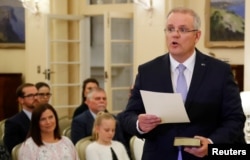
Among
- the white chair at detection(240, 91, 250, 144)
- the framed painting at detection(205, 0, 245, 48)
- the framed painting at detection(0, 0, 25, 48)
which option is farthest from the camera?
the framed painting at detection(0, 0, 25, 48)

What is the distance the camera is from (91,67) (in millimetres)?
9320

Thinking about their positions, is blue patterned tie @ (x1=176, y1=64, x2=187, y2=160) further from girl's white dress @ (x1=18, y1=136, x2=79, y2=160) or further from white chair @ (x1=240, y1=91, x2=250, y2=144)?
white chair @ (x1=240, y1=91, x2=250, y2=144)

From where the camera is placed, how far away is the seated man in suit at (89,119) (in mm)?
4738

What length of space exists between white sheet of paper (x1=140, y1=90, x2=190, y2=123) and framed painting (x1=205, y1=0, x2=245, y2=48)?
16.3ft

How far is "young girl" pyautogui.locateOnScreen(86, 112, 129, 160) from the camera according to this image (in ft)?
14.1

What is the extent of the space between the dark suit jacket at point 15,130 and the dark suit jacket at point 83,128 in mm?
435

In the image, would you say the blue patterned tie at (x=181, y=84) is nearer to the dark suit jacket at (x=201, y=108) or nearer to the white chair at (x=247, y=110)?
the dark suit jacket at (x=201, y=108)

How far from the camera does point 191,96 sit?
2.21 m

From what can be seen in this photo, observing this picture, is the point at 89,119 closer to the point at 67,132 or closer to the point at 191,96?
the point at 67,132

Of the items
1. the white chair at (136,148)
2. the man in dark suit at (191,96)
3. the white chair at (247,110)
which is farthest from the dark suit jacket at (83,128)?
the man in dark suit at (191,96)

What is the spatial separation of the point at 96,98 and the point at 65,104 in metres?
3.58

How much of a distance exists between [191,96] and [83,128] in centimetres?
269

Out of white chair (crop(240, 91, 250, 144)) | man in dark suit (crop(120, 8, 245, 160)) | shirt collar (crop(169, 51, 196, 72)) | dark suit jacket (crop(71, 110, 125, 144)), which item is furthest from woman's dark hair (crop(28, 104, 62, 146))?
shirt collar (crop(169, 51, 196, 72))

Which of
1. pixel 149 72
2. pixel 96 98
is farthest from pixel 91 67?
pixel 149 72
